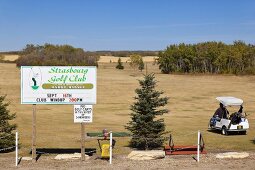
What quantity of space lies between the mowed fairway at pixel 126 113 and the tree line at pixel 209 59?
46.2ft

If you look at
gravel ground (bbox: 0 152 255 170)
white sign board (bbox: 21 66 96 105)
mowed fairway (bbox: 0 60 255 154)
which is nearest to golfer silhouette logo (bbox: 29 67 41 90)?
white sign board (bbox: 21 66 96 105)

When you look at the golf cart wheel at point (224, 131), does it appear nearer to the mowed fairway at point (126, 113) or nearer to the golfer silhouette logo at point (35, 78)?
the mowed fairway at point (126, 113)

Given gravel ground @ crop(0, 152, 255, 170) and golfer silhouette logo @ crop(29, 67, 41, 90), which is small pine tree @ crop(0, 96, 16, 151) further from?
golfer silhouette logo @ crop(29, 67, 41, 90)

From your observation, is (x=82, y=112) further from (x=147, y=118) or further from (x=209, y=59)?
(x=209, y=59)

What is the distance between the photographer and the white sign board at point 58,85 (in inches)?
696

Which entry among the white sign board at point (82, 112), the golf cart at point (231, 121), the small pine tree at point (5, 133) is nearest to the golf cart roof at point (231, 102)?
the golf cart at point (231, 121)

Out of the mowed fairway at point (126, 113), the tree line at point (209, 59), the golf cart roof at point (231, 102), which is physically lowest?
the mowed fairway at point (126, 113)

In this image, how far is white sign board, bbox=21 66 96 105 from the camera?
58.0ft

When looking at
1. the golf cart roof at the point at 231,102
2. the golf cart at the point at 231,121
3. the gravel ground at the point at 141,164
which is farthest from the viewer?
the golf cart roof at the point at 231,102

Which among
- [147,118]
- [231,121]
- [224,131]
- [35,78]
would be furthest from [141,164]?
[224,131]

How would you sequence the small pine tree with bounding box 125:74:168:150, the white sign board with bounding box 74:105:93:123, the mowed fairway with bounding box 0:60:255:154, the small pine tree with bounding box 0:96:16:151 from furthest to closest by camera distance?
the mowed fairway with bounding box 0:60:255:154, the small pine tree with bounding box 125:74:168:150, the small pine tree with bounding box 0:96:16:151, the white sign board with bounding box 74:105:93:123

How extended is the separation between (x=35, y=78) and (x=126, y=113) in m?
23.5

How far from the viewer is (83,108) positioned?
18.2 m

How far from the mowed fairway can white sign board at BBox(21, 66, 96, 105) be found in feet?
6.97
